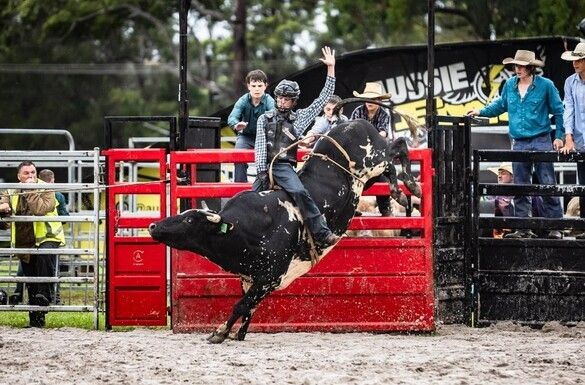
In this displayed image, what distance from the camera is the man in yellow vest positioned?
12477 mm

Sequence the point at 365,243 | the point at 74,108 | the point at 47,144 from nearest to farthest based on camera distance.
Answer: the point at 365,243 → the point at 47,144 → the point at 74,108

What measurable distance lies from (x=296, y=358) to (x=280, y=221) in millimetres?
1516

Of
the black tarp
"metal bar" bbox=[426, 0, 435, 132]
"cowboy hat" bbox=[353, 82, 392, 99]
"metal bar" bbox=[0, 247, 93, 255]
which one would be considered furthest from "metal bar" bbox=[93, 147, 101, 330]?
the black tarp

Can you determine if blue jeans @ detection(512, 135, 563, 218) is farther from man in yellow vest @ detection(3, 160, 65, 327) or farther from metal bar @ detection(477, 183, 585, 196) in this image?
man in yellow vest @ detection(3, 160, 65, 327)

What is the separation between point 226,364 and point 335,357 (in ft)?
2.75

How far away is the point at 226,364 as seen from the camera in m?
9.23

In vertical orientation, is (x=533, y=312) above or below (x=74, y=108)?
below

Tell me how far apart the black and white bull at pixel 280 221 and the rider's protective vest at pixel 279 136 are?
0.90ft

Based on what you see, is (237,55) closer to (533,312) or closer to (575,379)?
(533,312)

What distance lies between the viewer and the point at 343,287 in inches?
450

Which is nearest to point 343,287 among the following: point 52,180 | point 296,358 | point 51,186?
point 296,358

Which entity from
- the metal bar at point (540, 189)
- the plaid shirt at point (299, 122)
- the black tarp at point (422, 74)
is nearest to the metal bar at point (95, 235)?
the plaid shirt at point (299, 122)

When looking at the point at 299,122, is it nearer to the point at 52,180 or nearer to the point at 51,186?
the point at 51,186

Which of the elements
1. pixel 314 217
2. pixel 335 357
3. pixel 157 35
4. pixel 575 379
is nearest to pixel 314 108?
pixel 314 217
